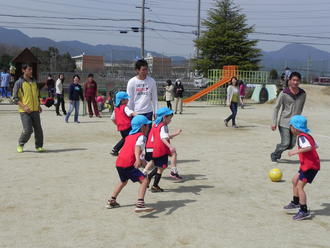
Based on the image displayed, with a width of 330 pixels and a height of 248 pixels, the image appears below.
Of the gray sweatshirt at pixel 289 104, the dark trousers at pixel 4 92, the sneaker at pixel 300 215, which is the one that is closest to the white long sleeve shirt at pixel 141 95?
the gray sweatshirt at pixel 289 104

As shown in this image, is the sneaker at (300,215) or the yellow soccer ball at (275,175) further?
the yellow soccer ball at (275,175)

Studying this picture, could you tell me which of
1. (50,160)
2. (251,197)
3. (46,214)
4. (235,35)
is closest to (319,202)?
(251,197)

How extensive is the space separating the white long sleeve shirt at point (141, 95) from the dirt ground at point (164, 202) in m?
1.35

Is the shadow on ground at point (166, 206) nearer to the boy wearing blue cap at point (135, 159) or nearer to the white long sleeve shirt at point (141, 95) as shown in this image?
the boy wearing blue cap at point (135, 159)

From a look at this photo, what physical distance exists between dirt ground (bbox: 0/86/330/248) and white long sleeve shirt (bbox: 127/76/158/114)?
4.42 feet

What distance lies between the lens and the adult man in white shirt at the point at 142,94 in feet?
26.0

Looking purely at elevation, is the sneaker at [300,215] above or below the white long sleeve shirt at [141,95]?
below

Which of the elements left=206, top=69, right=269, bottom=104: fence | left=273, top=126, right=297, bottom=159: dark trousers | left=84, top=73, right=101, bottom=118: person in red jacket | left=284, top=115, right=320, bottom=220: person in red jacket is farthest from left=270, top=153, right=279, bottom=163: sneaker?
left=206, top=69, right=269, bottom=104: fence

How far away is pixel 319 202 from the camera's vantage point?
21.4 feet

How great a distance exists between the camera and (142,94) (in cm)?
801

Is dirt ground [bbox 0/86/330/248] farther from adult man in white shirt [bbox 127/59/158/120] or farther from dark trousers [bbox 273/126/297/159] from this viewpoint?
adult man in white shirt [bbox 127/59/158/120]

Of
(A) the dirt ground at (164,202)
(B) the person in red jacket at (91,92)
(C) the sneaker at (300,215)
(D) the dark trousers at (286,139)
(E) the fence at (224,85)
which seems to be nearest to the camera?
(A) the dirt ground at (164,202)

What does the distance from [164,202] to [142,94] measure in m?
2.40

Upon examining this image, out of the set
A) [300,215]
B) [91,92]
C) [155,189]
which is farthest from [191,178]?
[91,92]
